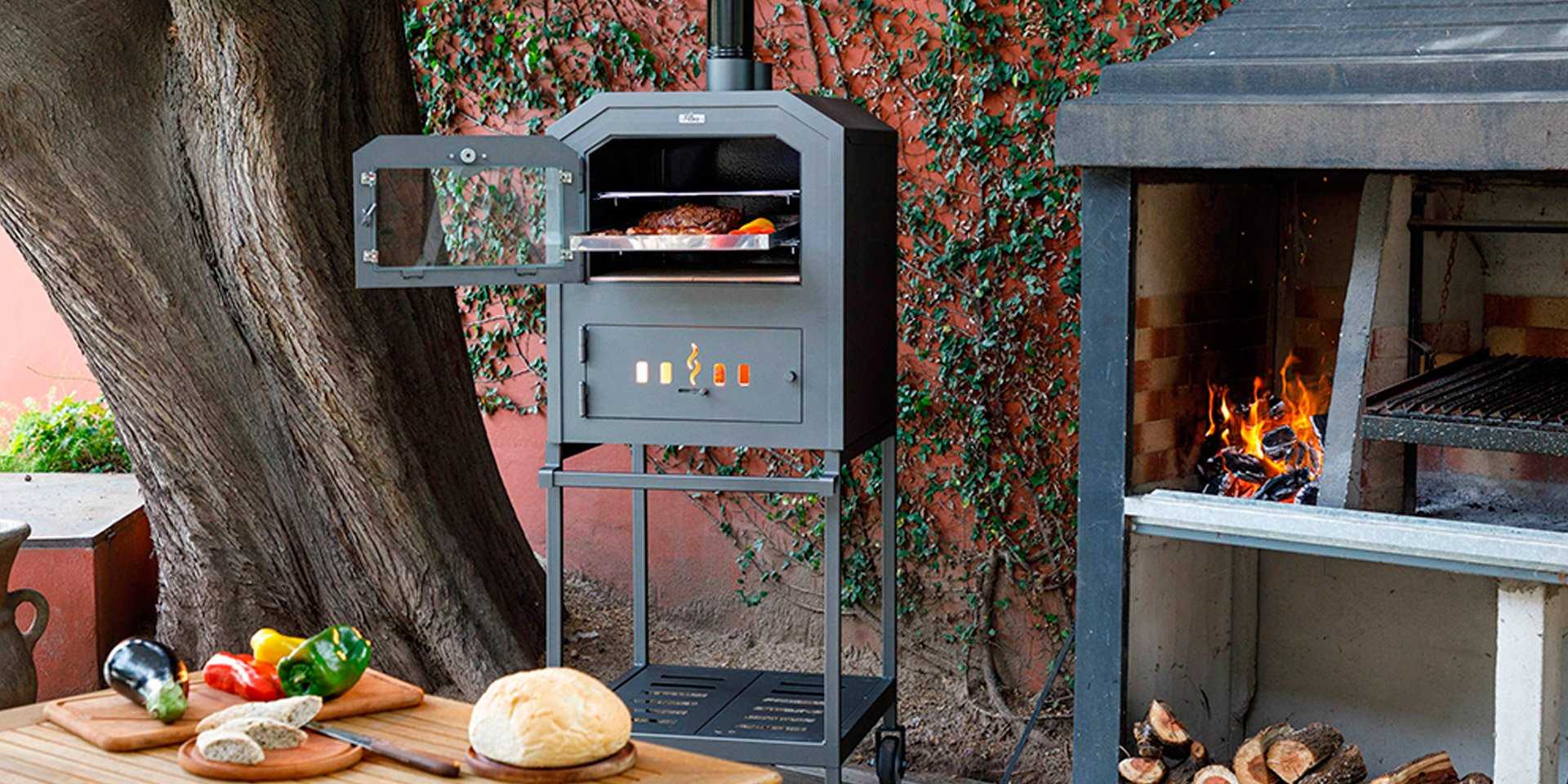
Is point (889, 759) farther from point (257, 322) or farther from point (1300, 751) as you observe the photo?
point (257, 322)

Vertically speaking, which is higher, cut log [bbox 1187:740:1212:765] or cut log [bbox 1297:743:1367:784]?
cut log [bbox 1187:740:1212:765]

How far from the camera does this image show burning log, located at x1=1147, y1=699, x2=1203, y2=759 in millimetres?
3555

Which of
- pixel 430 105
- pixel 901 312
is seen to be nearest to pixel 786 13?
pixel 901 312

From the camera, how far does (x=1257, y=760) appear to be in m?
3.63

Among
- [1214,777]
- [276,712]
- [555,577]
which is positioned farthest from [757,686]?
[276,712]

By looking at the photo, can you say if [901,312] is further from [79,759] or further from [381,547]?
[79,759]

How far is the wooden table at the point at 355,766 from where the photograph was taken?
94.3 inches

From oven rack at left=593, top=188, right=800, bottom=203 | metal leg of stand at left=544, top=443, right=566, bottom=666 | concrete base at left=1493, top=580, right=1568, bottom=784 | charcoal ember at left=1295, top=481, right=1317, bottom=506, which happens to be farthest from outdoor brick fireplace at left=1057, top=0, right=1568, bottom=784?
metal leg of stand at left=544, top=443, right=566, bottom=666

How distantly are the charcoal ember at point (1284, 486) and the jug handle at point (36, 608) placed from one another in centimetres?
290

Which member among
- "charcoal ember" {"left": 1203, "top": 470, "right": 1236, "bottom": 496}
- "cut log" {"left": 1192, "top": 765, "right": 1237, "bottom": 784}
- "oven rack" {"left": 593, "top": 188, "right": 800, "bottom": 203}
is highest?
"oven rack" {"left": 593, "top": 188, "right": 800, "bottom": 203}

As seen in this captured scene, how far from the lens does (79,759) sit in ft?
8.11

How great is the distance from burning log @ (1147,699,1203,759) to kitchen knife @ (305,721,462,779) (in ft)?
5.45

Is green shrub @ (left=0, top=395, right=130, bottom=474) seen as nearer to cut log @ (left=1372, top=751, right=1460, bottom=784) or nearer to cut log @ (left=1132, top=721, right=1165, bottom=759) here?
cut log @ (left=1132, top=721, right=1165, bottom=759)

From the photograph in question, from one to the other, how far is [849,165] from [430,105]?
8.35 ft
